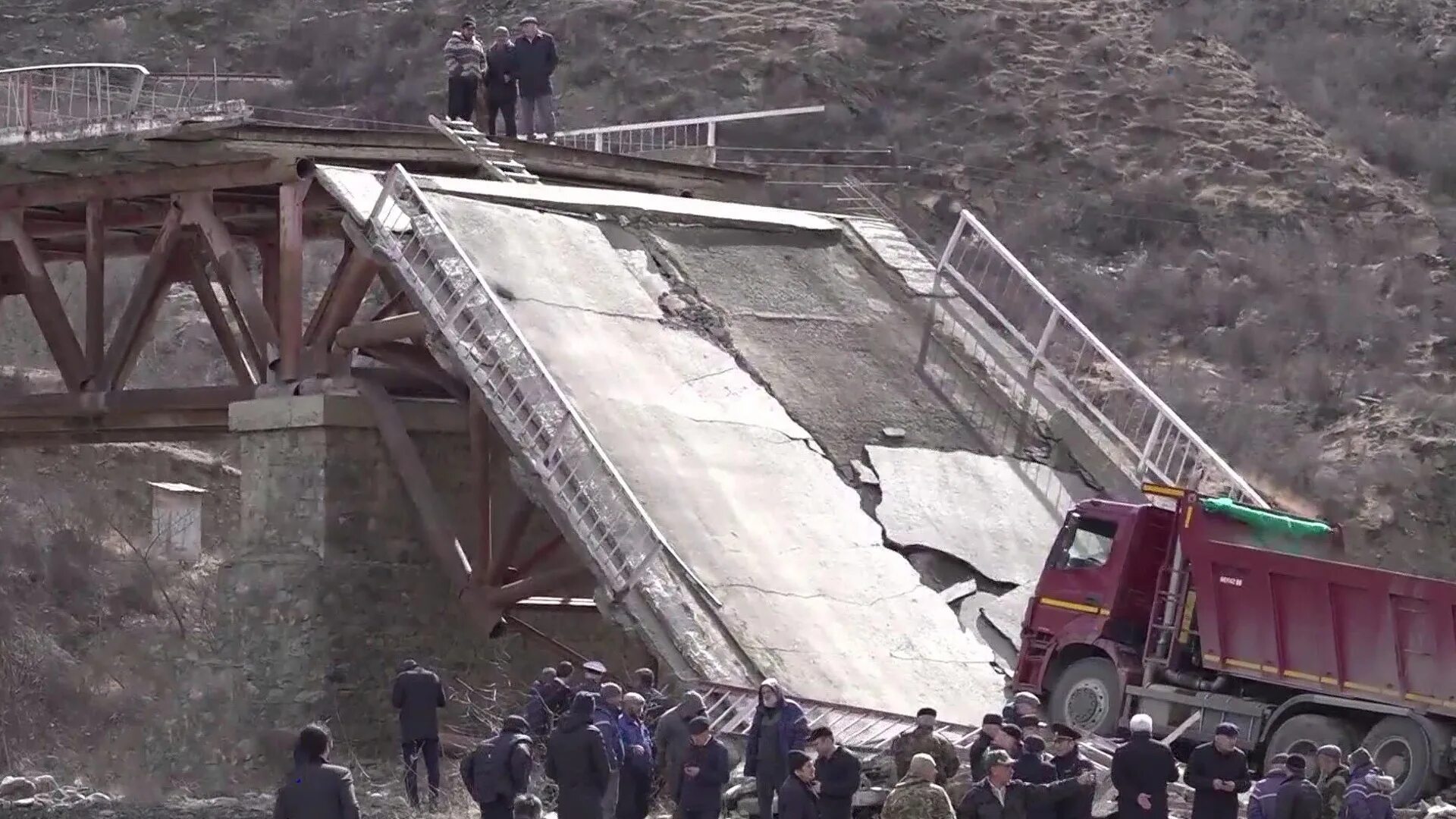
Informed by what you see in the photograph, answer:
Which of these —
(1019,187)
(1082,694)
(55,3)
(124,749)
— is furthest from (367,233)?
(55,3)

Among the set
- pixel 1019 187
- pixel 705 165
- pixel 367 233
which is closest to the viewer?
pixel 367 233

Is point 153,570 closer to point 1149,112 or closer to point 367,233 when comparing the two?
point 367,233

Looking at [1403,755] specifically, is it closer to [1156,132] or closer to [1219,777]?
[1219,777]

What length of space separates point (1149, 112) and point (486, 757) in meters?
35.4

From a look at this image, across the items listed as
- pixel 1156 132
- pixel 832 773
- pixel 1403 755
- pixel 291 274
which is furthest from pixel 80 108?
pixel 1156 132

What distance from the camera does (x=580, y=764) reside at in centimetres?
1502

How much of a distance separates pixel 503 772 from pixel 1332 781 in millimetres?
5668

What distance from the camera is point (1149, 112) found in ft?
157

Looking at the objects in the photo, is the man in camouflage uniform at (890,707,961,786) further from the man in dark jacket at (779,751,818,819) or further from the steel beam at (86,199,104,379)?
the steel beam at (86,199,104,379)

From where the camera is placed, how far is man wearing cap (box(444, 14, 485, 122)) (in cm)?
2894

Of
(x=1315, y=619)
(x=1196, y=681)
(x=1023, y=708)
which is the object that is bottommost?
(x=1196, y=681)

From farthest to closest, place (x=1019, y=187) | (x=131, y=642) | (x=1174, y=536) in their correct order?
(x=1019, y=187)
(x=131, y=642)
(x=1174, y=536)

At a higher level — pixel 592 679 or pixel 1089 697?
pixel 592 679

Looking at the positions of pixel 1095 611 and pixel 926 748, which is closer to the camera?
pixel 926 748
